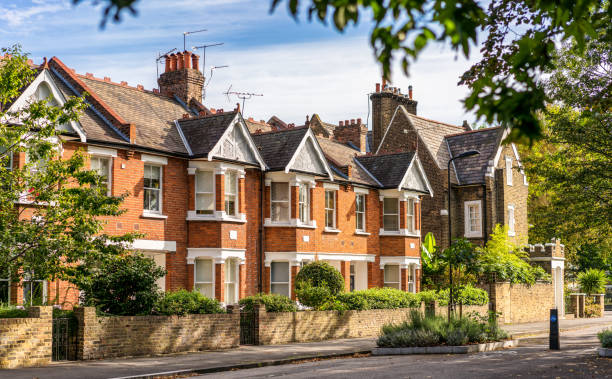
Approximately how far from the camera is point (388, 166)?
37844 mm

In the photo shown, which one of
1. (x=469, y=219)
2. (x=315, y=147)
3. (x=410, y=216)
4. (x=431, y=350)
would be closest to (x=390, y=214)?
(x=410, y=216)

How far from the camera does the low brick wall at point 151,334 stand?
18562mm

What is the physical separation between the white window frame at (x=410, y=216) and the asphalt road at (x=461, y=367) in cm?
1558

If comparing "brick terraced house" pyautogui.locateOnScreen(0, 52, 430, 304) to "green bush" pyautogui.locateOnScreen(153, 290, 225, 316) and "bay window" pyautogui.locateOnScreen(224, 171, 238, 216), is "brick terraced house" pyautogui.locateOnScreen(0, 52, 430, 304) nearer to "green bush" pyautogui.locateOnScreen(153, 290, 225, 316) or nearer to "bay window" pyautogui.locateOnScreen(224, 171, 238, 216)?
"bay window" pyautogui.locateOnScreen(224, 171, 238, 216)

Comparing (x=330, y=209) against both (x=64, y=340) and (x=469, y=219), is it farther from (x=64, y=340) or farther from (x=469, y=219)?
(x=64, y=340)

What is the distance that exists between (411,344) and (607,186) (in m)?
8.55

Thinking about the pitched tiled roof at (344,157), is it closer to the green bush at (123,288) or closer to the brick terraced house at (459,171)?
the brick terraced house at (459,171)

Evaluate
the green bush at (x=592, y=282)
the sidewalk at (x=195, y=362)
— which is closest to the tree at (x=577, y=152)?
the sidewalk at (x=195, y=362)

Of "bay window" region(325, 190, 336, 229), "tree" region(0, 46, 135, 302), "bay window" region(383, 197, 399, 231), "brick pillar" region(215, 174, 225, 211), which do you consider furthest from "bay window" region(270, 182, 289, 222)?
"tree" region(0, 46, 135, 302)

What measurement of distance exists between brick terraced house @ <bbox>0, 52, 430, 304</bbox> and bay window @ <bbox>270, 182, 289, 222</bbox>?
4cm

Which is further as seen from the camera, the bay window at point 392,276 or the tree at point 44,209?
the bay window at point 392,276

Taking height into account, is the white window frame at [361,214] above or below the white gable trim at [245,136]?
below

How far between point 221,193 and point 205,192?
0.64 metres

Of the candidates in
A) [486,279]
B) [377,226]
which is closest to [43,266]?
[377,226]
